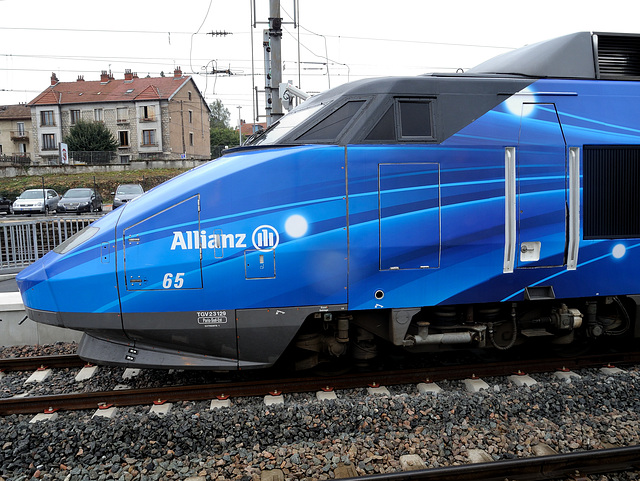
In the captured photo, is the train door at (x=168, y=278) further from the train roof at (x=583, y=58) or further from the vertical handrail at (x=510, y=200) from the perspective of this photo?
the train roof at (x=583, y=58)

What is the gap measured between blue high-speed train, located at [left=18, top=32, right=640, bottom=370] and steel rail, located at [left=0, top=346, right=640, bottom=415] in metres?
0.41

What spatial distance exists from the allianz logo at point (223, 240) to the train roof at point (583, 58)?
3450 millimetres

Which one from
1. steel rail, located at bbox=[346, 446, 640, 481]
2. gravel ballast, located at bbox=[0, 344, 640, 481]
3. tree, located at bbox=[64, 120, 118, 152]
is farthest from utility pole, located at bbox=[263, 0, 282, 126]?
tree, located at bbox=[64, 120, 118, 152]

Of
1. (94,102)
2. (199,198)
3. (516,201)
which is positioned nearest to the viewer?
(199,198)

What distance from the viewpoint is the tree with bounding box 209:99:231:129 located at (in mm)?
99131

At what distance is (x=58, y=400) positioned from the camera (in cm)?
538

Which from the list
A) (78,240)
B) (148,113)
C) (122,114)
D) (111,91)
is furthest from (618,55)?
(111,91)

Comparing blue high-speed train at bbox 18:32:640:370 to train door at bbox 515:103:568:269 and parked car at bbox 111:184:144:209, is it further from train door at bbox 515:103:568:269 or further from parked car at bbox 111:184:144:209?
parked car at bbox 111:184:144:209

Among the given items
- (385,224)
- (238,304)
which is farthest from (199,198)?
(385,224)

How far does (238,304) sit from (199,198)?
111 cm

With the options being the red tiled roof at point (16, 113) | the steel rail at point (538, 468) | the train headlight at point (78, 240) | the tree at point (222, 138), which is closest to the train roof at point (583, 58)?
the steel rail at point (538, 468)

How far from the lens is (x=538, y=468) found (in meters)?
3.95

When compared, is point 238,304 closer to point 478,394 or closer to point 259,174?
point 259,174

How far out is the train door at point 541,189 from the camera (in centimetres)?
530
